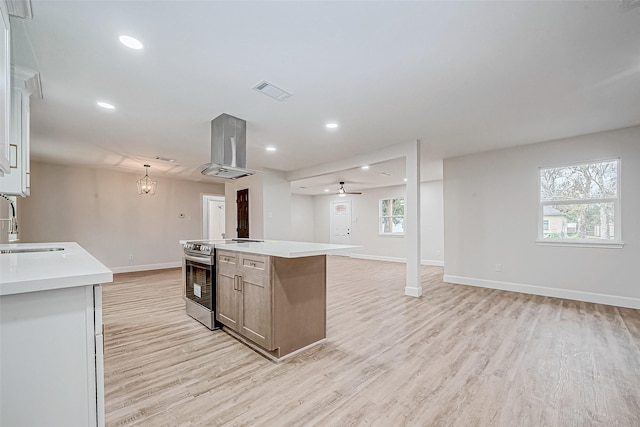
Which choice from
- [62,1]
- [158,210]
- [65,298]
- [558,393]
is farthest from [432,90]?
[158,210]

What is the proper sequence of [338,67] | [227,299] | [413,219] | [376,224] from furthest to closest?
1. [376,224]
2. [413,219]
3. [227,299]
4. [338,67]

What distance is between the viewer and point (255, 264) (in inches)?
96.5

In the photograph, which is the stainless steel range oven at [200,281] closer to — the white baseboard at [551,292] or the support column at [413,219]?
the support column at [413,219]

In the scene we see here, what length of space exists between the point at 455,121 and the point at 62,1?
376cm

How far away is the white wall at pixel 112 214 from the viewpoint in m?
5.73

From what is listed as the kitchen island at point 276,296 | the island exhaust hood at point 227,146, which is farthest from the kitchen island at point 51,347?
the island exhaust hood at point 227,146

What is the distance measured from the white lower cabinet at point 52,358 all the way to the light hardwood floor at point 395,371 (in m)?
0.78

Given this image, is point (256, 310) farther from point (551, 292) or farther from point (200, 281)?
point (551, 292)

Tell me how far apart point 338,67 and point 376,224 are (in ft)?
23.3

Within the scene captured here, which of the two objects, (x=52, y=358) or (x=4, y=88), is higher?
(x=4, y=88)

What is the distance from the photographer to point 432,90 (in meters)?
2.71

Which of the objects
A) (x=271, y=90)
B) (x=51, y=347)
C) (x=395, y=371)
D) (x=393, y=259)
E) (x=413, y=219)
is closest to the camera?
(x=51, y=347)

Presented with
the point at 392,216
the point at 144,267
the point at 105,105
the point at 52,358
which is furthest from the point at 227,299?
the point at 392,216

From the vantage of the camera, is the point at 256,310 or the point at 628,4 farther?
the point at 256,310
